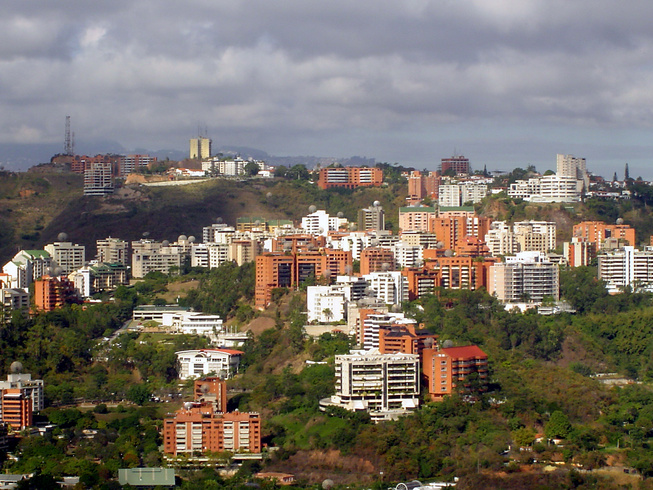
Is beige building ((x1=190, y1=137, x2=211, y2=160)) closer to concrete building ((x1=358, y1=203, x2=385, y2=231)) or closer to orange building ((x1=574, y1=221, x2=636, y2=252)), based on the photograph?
concrete building ((x1=358, y1=203, x2=385, y2=231))

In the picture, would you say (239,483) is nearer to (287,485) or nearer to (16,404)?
(287,485)

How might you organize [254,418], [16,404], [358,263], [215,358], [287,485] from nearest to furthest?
[287,485] < [254,418] < [16,404] < [215,358] < [358,263]

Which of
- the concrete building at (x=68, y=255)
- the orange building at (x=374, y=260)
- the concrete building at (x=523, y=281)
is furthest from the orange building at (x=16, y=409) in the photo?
the concrete building at (x=68, y=255)

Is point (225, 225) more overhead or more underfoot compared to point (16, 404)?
more overhead

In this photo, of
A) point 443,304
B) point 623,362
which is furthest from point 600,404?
point 443,304

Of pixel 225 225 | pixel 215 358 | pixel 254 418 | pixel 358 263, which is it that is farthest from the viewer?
pixel 225 225

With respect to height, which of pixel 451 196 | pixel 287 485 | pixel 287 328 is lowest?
pixel 287 485

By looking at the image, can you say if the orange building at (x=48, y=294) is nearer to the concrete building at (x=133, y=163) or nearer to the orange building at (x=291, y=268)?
the orange building at (x=291, y=268)
